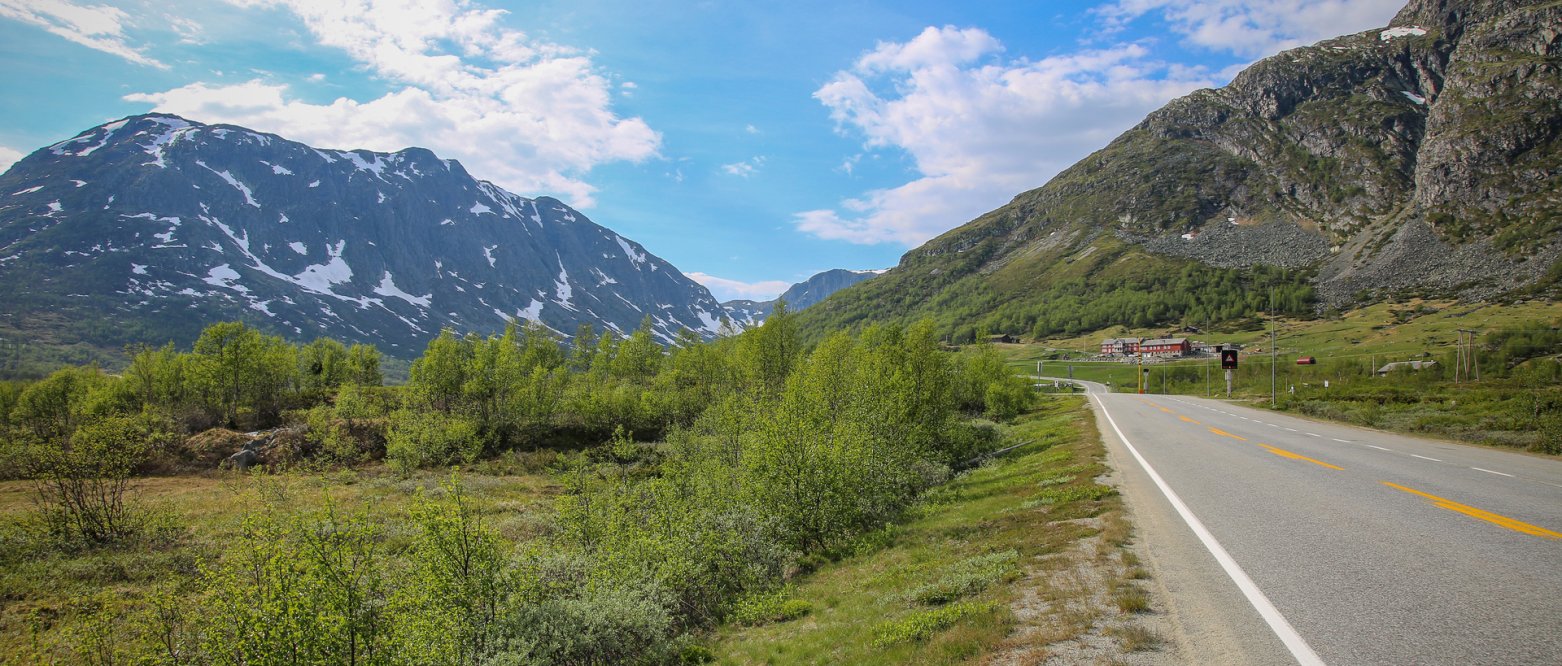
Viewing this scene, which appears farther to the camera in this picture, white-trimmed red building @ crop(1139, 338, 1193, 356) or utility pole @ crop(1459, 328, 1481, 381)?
white-trimmed red building @ crop(1139, 338, 1193, 356)

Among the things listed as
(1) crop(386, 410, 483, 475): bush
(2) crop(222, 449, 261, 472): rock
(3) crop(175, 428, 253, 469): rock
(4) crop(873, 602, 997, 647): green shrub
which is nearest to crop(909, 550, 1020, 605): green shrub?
(4) crop(873, 602, 997, 647): green shrub

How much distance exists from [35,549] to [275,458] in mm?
27356

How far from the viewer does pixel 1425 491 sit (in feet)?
47.4

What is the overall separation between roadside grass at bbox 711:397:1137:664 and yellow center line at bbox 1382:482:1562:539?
608cm

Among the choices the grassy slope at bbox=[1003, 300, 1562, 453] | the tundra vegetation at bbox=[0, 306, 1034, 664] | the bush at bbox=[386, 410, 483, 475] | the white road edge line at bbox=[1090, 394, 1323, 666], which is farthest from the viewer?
the bush at bbox=[386, 410, 483, 475]

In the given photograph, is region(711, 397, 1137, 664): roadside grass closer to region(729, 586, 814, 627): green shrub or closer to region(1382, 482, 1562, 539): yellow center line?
region(729, 586, 814, 627): green shrub

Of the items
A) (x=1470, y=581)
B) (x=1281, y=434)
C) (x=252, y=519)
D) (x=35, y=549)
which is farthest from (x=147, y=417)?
(x=1281, y=434)

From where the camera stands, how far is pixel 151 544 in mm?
27203

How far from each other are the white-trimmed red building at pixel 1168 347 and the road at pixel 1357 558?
612 ft

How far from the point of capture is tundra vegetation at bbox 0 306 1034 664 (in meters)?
13.7

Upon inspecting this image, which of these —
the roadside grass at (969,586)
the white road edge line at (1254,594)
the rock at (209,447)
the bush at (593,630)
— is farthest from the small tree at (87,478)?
the white road edge line at (1254,594)

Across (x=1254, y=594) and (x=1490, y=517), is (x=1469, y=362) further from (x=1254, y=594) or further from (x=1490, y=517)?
(x=1254, y=594)

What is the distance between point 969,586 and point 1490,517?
10.0m

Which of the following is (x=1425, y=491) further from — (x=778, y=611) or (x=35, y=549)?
(x=35, y=549)
